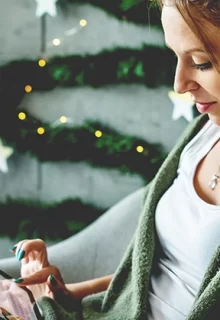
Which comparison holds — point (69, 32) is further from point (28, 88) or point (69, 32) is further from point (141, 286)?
point (141, 286)

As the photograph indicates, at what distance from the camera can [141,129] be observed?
174cm

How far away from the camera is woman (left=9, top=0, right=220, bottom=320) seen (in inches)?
34.9

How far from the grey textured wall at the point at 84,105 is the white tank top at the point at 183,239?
0.56 m

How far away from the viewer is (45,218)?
1.86m

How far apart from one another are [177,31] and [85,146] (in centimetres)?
93

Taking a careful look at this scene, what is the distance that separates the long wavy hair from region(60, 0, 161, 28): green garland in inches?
29.8

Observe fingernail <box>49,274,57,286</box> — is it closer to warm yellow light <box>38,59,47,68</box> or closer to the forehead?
the forehead

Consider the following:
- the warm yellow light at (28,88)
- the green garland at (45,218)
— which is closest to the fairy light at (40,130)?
the warm yellow light at (28,88)

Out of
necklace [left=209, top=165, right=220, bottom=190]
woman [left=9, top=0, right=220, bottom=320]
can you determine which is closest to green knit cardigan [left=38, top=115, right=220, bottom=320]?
woman [left=9, top=0, right=220, bottom=320]

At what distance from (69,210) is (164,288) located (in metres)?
0.80

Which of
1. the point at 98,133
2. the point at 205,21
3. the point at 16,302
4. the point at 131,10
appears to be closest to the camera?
the point at 205,21

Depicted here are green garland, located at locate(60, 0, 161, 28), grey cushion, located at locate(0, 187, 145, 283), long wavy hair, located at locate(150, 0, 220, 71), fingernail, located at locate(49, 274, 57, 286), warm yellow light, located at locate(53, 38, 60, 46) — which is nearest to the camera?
long wavy hair, located at locate(150, 0, 220, 71)

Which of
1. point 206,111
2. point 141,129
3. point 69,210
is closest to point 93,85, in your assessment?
point 141,129

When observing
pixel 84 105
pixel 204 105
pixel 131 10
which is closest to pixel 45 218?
pixel 84 105
